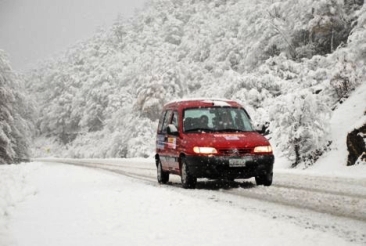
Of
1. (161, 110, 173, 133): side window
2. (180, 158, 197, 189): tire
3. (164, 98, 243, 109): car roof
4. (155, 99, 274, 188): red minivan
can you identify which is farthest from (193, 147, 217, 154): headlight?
(161, 110, 173, 133): side window

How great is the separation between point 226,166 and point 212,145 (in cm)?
55

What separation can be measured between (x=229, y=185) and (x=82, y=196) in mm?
3581

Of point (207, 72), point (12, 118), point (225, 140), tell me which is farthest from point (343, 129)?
point (207, 72)

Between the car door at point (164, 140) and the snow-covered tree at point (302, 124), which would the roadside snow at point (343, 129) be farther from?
the car door at point (164, 140)

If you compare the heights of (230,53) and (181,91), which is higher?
(230,53)

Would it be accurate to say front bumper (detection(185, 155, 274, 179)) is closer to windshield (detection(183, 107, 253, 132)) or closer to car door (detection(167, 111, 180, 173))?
car door (detection(167, 111, 180, 173))

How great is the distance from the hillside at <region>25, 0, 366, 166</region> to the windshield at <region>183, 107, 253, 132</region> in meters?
4.44

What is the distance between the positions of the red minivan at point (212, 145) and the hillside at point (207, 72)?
A: 16.0ft

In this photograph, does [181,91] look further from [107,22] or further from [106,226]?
[107,22]

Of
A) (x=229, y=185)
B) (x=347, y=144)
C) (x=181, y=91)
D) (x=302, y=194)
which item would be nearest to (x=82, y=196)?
(x=229, y=185)

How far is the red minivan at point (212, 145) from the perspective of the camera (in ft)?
34.0

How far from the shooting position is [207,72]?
1887 inches

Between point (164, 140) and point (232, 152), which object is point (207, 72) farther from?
point (232, 152)

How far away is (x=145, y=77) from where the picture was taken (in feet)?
146
